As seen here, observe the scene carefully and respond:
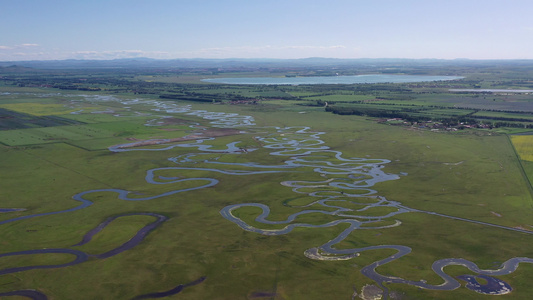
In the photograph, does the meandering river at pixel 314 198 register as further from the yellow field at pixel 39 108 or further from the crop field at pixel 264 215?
the yellow field at pixel 39 108

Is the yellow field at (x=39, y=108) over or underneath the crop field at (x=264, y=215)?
over

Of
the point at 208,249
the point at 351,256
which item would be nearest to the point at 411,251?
the point at 351,256

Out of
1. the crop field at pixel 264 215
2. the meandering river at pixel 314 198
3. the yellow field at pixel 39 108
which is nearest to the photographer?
the crop field at pixel 264 215

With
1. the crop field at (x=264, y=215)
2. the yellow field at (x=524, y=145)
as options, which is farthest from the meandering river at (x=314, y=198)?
the yellow field at (x=524, y=145)

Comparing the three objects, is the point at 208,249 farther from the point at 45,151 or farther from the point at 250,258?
the point at 45,151

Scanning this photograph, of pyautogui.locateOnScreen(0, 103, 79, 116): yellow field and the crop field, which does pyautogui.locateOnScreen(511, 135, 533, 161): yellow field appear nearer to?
the crop field

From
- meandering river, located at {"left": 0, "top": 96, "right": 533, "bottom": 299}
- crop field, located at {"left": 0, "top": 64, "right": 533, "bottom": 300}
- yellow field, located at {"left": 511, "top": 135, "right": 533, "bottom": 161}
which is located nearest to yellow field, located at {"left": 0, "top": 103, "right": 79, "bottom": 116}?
crop field, located at {"left": 0, "top": 64, "right": 533, "bottom": 300}
